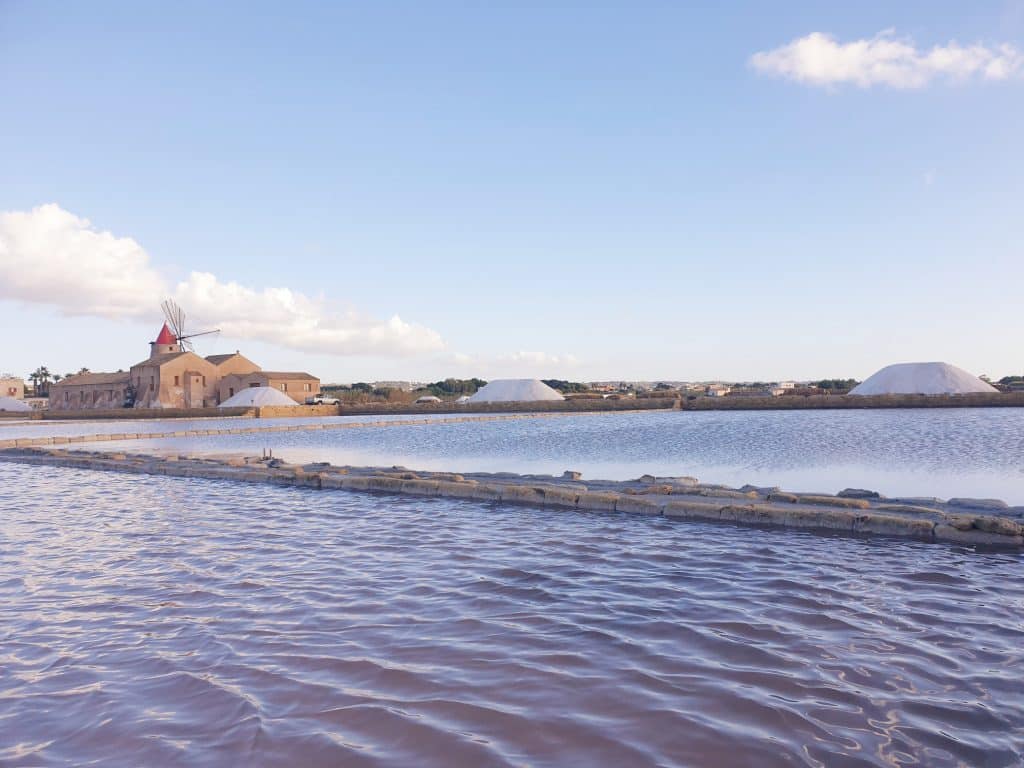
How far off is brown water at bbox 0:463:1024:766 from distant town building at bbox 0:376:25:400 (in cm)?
7832

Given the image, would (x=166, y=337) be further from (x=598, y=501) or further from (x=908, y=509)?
(x=908, y=509)

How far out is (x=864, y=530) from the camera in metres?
5.30

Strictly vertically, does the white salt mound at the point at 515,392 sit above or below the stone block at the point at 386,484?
above

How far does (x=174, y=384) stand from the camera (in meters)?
49.7

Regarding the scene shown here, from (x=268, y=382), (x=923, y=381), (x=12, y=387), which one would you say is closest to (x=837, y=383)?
(x=923, y=381)

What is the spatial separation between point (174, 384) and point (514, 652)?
52816mm

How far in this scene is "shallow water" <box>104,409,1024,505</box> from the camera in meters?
9.92

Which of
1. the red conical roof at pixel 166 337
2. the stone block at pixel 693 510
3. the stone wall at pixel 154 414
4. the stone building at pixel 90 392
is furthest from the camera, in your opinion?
the red conical roof at pixel 166 337

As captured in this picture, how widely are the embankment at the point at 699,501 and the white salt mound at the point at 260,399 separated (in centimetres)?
3624

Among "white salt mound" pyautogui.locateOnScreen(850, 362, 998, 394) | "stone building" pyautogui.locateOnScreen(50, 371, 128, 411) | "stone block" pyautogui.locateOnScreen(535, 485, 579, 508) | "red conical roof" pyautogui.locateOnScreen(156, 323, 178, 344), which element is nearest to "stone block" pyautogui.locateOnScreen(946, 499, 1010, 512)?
"stone block" pyautogui.locateOnScreen(535, 485, 579, 508)

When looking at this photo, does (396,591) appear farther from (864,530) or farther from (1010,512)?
(1010,512)

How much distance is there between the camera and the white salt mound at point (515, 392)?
5381 centimetres

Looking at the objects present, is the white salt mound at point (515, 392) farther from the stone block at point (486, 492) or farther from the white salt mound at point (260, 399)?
the stone block at point (486, 492)

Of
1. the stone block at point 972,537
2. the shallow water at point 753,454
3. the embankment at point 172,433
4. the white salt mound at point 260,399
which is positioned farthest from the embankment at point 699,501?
the white salt mound at point 260,399
